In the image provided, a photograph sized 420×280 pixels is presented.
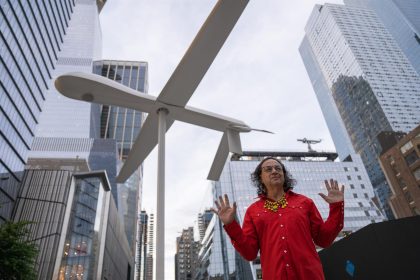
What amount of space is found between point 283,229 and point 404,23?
174721 millimetres

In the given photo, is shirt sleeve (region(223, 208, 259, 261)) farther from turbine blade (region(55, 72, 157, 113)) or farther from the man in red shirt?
turbine blade (region(55, 72, 157, 113))

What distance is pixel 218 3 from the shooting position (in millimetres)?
5883

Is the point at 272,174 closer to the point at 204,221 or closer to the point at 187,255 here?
the point at 204,221

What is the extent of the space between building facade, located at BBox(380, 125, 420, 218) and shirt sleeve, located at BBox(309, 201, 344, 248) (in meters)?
62.7

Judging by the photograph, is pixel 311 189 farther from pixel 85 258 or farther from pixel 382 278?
pixel 382 278

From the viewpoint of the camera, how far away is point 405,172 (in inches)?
2264

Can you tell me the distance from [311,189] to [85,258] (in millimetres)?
66842

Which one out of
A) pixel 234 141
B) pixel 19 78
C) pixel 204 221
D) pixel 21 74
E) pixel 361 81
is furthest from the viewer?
pixel 361 81

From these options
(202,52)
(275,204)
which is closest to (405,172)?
(202,52)

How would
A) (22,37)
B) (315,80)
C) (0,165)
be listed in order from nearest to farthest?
(0,165)
(22,37)
(315,80)

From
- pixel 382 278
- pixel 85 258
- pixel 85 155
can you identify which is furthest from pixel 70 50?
pixel 382 278

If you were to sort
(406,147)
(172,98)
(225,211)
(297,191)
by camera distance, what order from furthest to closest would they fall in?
(297,191) → (406,147) → (172,98) → (225,211)

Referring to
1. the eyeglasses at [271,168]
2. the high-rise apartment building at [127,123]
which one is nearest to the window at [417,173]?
the eyeglasses at [271,168]

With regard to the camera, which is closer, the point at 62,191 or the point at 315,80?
the point at 62,191
